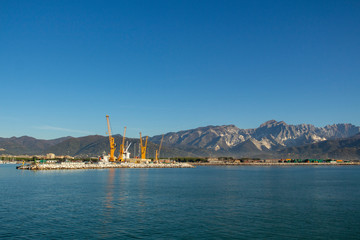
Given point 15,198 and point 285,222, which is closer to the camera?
point 285,222

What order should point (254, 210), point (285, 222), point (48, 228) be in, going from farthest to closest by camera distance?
point (254, 210), point (285, 222), point (48, 228)

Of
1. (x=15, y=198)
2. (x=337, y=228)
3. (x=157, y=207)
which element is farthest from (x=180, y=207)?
(x=15, y=198)

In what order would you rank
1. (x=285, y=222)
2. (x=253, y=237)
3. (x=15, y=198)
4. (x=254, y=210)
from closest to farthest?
(x=253, y=237) → (x=285, y=222) → (x=254, y=210) → (x=15, y=198)

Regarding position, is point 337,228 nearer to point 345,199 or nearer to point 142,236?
point 142,236

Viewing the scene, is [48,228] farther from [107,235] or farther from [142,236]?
[142,236]

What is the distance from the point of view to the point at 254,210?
46.7 m

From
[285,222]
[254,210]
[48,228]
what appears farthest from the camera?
[254,210]

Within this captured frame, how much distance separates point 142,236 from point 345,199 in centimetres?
4255

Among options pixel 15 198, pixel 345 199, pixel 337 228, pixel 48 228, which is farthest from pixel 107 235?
pixel 345 199

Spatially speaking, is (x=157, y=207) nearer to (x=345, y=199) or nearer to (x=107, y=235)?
(x=107, y=235)

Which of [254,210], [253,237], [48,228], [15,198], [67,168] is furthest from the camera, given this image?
[67,168]

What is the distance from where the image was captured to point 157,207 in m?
48.9

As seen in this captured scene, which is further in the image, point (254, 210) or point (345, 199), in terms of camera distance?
point (345, 199)

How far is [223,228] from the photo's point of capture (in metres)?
35.8
